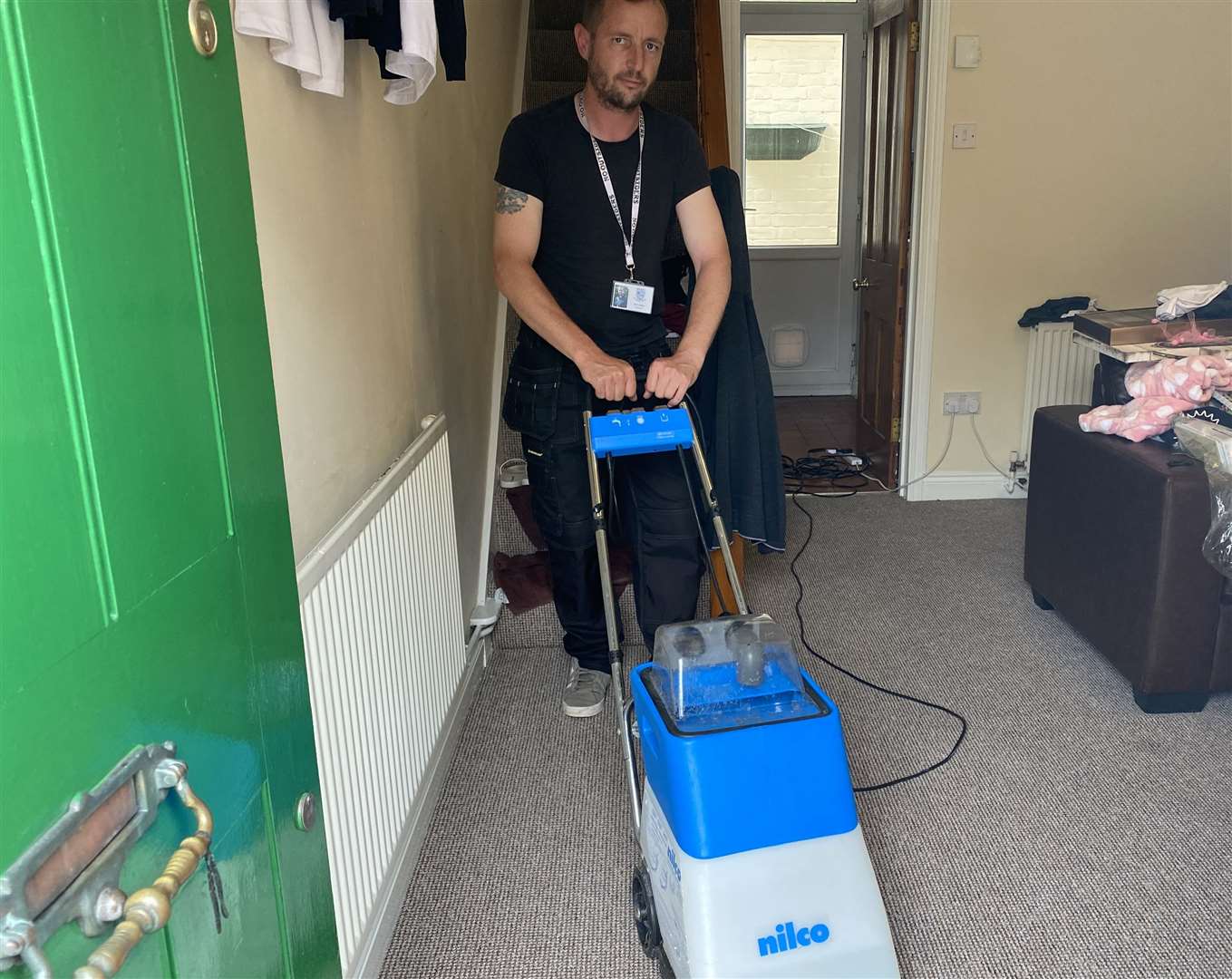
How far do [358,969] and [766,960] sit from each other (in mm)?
682

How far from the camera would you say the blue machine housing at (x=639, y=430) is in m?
1.92

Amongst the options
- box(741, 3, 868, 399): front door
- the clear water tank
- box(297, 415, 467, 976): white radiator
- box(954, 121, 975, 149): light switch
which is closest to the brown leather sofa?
the clear water tank

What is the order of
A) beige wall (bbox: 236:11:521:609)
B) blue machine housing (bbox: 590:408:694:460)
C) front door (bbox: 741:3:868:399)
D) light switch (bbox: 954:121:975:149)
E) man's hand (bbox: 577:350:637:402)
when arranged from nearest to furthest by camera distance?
beige wall (bbox: 236:11:521:609) → blue machine housing (bbox: 590:408:694:460) → man's hand (bbox: 577:350:637:402) → light switch (bbox: 954:121:975:149) → front door (bbox: 741:3:868:399)

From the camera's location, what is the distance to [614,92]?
226cm

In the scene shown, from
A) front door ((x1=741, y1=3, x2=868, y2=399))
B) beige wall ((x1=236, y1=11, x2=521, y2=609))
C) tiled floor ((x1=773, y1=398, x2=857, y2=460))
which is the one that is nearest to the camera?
beige wall ((x1=236, y1=11, x2=521, y2=609))

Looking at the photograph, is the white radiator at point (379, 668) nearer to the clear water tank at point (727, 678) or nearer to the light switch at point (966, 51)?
the clear water tank at point (727, 678)

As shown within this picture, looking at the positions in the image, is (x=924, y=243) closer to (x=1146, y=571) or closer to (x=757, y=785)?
(x=1146, y=571)

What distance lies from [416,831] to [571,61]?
3.42 meters

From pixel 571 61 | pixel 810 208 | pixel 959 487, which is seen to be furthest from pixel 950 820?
pixel 810 208

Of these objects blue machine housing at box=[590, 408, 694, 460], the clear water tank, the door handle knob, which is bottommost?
the clear water tank

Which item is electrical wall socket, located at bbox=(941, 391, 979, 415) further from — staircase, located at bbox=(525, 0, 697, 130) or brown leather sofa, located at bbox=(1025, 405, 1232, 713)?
staircase, located at bbox=(525, 0, 697, 130)

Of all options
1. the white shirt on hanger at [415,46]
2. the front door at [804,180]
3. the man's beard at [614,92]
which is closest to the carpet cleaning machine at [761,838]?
the white shirt on hanger at [415,46]

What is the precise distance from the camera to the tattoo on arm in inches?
91.3

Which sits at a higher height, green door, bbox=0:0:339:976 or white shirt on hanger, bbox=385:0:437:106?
white shirt on hanger, bbox=385:0:437:106
